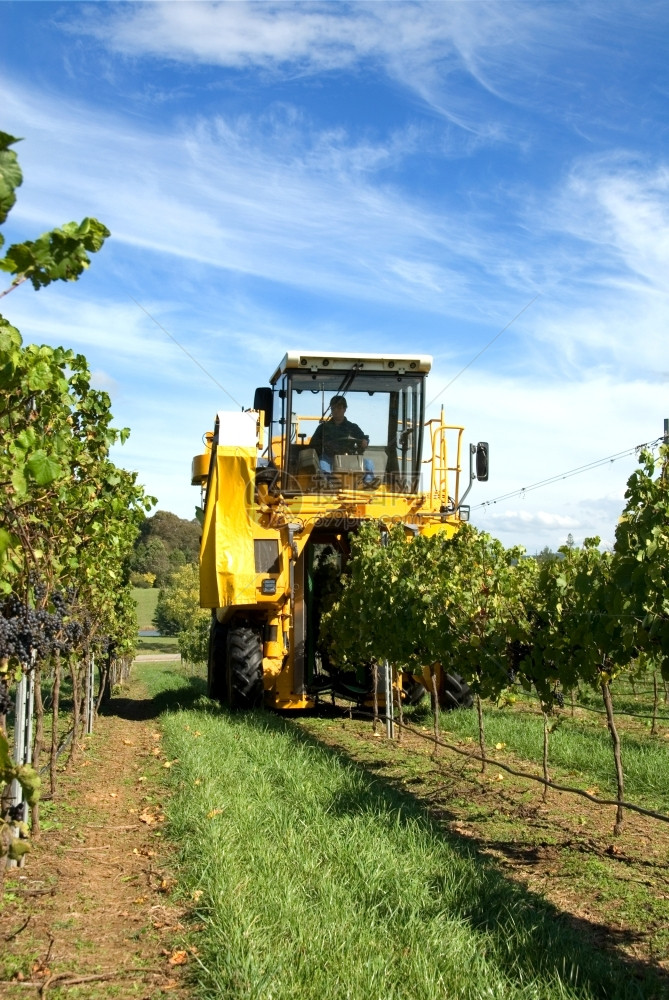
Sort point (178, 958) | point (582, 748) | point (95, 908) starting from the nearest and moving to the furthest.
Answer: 1. point (178, 958)
2. point (95, 908)
3. point (582, 748)

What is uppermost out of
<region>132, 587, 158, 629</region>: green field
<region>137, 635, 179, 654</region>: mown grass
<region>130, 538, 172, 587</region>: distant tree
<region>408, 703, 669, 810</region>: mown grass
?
<region>130, 538, 172, 587</region>: distant tree

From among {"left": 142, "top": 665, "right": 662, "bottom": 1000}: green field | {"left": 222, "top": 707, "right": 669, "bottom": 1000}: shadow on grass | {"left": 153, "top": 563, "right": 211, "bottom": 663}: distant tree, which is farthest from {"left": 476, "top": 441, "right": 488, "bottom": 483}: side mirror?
{"left": 153, "top": 563, "right": 211, "bottom": 663}: distant tree

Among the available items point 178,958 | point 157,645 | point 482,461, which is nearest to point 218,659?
point 482,461

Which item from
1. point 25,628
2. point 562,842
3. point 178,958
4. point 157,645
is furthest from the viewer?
point 157,645

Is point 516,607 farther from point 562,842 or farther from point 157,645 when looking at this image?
point 157,645

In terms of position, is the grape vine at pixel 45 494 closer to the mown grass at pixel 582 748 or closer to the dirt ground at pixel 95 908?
the dirt ground at pixel 95 908

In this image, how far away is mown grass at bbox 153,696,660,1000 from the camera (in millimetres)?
3635

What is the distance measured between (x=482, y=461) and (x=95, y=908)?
6449mm

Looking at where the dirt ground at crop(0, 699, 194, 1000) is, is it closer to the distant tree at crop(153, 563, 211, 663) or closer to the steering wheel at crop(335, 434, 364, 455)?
the steering wheel at crop(335, 434, 364, 455)

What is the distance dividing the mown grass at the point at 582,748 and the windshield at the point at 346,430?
277cm

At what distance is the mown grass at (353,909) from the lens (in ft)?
11.9

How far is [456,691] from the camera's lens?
1086cm

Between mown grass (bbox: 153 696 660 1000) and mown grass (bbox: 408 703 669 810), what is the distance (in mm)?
1786

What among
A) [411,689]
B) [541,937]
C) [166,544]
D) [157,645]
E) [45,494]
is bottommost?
[157,645]
